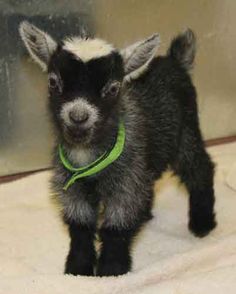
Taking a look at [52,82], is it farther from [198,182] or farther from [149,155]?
[198,182]

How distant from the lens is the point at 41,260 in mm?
2283

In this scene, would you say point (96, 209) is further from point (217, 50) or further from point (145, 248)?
point (217, 50)

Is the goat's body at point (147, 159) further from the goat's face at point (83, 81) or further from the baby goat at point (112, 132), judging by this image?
the goat's face at point (83, 81)

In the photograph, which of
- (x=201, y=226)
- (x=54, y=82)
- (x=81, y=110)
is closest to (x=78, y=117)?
(x=81, y=110)

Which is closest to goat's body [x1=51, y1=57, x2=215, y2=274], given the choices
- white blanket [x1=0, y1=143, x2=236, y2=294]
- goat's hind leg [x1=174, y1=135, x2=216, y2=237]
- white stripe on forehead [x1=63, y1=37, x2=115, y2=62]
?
goat's hind leg [x1=174, y1=135, x2=216, y2=237]

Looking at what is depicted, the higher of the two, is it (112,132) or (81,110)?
(81,110)

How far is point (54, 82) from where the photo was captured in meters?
1.85

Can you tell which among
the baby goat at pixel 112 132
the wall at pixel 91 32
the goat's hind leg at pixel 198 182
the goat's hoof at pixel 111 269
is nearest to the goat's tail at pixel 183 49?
the baby goat at pixel 112 132

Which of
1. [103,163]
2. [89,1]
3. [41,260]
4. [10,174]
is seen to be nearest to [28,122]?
[10,174]

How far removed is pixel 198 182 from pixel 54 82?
32.9 inches

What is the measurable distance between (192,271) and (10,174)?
47.0 inches

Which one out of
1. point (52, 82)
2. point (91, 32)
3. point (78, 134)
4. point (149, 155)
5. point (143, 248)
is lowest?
point (143, 248)

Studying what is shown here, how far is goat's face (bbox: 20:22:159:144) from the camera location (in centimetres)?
176

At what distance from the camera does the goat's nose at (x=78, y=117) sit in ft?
5.77
